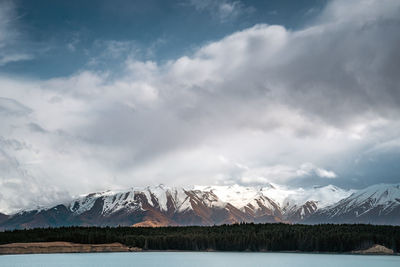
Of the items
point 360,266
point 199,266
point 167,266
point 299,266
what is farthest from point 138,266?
point 360,266

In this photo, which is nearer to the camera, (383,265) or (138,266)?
(138,266)

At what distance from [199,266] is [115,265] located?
24.0 m

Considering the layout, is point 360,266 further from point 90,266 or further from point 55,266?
point 55,266

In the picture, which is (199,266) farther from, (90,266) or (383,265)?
(383,265)

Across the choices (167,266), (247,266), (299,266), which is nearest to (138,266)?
(167,266)

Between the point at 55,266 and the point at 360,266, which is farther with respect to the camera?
the point at 360,266

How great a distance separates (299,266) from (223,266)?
849 inches

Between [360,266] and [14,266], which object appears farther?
[360,266]

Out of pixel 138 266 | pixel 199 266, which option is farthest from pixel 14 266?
pixel 199 266

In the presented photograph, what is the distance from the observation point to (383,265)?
15100 cm

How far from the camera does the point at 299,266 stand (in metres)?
145

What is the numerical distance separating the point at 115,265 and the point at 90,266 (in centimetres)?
867

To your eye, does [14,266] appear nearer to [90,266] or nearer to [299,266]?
[90,266]

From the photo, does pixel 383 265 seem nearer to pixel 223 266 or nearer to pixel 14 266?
pixel 223 266
